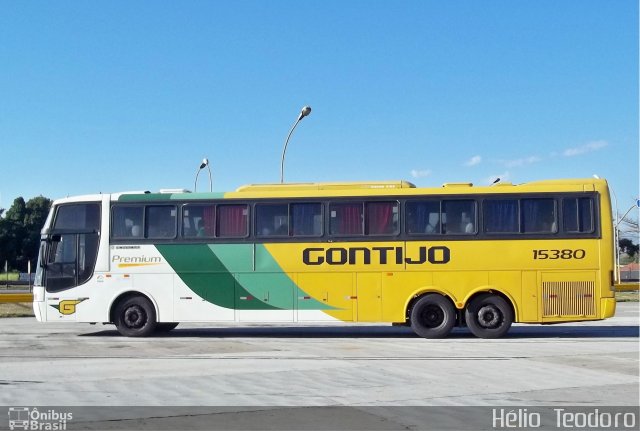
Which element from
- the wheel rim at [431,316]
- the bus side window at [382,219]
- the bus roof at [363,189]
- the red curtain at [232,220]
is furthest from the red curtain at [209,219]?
the wheel rim at [431,316]

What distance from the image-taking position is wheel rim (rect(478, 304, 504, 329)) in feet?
56.6

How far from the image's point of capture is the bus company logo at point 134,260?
18.1m

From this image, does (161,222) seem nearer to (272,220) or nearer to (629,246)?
(272,220)

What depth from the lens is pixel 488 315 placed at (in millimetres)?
17281

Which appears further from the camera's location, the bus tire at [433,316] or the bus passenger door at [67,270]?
the bus passenger door at [67,270]

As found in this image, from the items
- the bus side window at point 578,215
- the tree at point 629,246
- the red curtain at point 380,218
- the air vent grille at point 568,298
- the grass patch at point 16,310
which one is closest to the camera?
the air vent grille at point 568,298

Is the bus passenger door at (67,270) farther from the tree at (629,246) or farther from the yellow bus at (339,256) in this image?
the tree at (629,246)

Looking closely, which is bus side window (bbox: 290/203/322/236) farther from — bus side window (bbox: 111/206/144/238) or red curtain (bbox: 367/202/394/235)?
bus side window (bbox: 111/206/144/238)

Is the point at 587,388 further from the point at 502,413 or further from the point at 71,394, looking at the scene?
the point at 71,394

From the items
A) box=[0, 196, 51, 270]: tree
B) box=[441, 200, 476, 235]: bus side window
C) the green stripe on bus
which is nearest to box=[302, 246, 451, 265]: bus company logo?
box=[441, 200, 476, 235]: bus side window

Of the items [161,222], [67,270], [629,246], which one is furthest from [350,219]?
[629,246]

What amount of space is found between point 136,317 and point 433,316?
23.1 feet

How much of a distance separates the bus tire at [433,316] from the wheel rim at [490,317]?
2.04ft

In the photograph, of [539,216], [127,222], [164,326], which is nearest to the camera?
[539,216]
